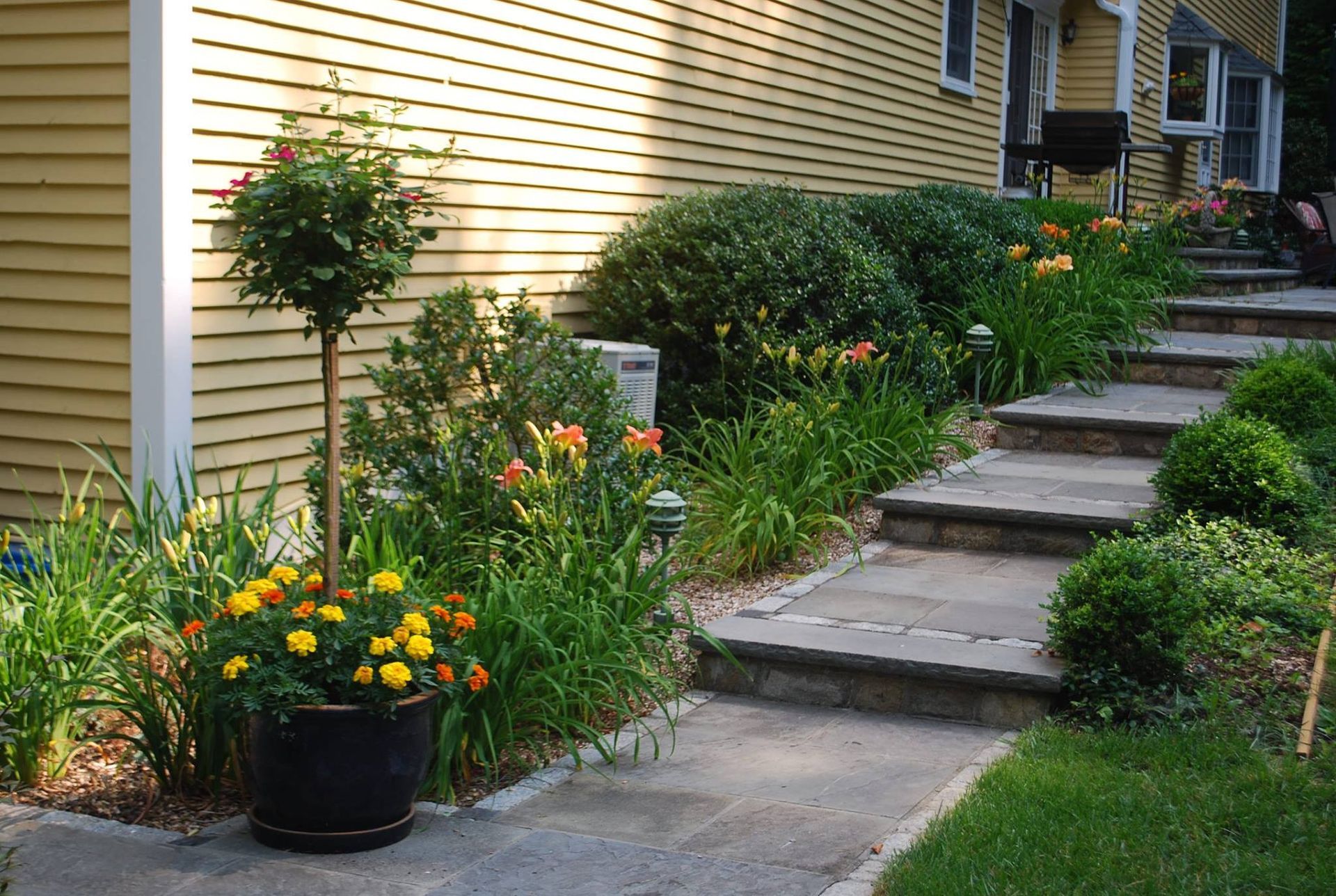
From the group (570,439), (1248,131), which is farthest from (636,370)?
(1248,131)

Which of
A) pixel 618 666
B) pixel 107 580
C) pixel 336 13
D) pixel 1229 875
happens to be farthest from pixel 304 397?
pixel 1229 875

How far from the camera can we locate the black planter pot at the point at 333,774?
3.46m

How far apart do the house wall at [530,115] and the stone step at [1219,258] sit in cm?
301

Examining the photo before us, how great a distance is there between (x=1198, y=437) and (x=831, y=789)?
8.97 ft

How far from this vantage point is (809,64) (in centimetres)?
1073

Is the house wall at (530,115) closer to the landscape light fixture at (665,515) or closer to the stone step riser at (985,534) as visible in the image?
the landscape light fixture at (665,515)

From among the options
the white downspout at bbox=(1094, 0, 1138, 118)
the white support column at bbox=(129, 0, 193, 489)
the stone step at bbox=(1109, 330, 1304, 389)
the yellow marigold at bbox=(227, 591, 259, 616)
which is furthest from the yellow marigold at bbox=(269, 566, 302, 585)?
the white downspout at bbox=(1094, 0, 1138, 118)

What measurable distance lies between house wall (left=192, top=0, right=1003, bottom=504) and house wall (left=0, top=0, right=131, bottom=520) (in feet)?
0.96

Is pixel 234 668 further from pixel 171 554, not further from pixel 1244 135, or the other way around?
pixel 1244 135

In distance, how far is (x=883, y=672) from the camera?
15.5ft

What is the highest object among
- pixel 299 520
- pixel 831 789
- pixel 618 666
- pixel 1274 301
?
pixel 1274 301

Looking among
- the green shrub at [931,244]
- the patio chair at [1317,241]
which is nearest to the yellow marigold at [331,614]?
the green shrub at [931,244]

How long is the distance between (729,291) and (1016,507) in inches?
80.4

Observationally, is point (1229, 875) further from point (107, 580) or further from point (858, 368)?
point (858, 368)
